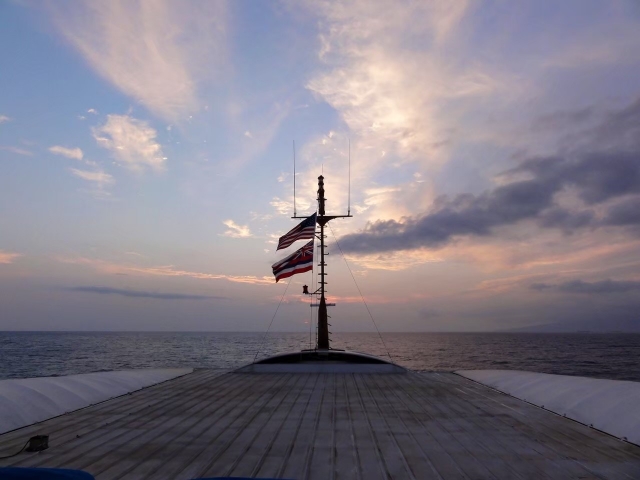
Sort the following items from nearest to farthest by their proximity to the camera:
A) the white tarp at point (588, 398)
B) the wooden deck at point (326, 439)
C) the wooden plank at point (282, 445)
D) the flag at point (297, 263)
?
the wooden plank at point (282, 445) < the wooden deck at point (326, 439) < the white tarp at point (588, 398) < the flag at point (297, 263)

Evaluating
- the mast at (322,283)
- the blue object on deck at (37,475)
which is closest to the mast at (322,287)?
the mast at (322,283)

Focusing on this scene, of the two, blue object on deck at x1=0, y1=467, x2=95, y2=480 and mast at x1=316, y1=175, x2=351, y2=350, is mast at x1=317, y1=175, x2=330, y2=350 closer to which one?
mast at x1=316, y1=175, x2=351, y2=350

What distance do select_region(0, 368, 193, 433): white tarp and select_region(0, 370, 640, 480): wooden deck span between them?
0.59 meters

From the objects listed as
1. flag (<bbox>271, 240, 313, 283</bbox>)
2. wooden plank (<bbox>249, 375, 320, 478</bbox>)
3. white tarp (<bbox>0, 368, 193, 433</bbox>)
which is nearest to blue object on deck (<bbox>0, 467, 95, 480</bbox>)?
wooden plank (<bbox>249, 375, 320, 478</bbox>)

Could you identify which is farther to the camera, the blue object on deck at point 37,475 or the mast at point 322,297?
the mast at point 322,297

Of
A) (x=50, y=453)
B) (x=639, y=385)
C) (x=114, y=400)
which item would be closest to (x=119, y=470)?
(x=50, y=453)

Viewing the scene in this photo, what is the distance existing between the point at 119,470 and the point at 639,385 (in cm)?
1403

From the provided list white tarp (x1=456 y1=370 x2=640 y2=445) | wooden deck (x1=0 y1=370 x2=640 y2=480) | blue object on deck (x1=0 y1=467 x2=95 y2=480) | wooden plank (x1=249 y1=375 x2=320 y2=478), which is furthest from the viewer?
white tarp (x1=456 y1=370 x2=640 y2=445)

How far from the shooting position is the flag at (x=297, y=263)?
23.8 meters

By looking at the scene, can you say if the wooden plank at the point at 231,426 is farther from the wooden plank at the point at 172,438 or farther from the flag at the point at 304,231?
the flag at the point at 304,231

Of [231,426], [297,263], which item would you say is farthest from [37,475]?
[297,263]

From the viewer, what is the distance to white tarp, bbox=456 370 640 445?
10.9 meters

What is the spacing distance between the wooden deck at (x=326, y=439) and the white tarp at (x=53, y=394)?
0.59 metres

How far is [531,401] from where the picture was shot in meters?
14.7
